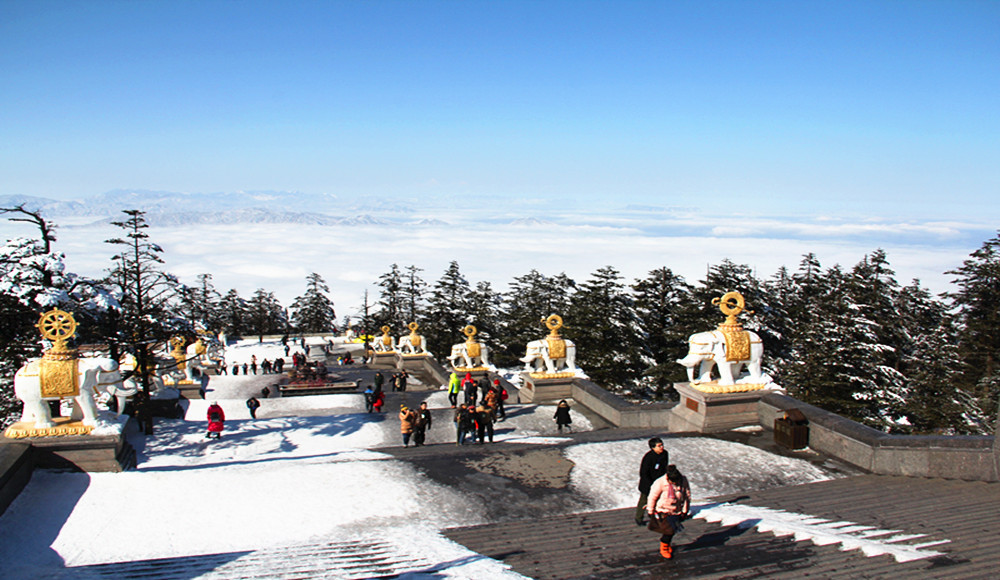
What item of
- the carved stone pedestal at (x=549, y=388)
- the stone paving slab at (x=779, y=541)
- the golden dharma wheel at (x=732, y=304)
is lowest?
the carved stone pedestal at (x=549, y=388)

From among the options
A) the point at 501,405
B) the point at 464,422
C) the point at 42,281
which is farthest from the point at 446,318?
the point at 464,422

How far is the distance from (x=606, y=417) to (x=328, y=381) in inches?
669

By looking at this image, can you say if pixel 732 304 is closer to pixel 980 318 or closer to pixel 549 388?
pixel 549 388

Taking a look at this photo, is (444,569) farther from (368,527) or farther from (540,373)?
(540,373)

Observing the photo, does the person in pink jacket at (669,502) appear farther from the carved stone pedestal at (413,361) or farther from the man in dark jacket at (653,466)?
the carved stone pedestal at (413,361)

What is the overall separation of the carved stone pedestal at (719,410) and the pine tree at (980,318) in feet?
72.7

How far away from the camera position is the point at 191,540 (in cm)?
884

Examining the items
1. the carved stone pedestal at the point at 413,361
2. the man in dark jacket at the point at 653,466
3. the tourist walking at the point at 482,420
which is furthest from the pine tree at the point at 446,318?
the man in dark jacket at the point at 653,466

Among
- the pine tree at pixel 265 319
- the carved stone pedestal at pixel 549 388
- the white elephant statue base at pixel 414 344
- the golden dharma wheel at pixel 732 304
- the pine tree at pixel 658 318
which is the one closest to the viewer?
the golden dharma wheel at pixel 732 304

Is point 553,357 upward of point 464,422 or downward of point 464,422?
upward

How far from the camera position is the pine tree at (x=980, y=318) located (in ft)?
103

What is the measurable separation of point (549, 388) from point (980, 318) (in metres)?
26.9

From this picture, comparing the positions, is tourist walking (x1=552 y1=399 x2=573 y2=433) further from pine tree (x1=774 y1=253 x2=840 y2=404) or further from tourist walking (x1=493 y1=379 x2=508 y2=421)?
pine tree (x1=774 y1=253 x2=840 y2=404)

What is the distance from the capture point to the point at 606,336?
40812mm
